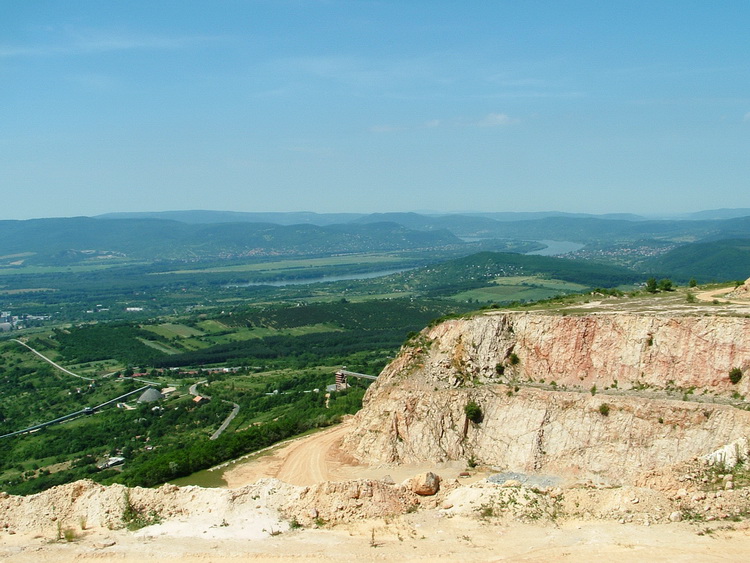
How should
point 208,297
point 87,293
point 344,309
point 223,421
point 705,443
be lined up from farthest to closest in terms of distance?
point 87,293 → point 208,297 → point 344,309 → point 223,421 → point 705,443

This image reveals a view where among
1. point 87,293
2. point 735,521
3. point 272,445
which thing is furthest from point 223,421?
point 87,293

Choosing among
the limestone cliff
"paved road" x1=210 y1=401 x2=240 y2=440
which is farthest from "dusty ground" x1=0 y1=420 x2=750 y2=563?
"paved road" x1=210 y1=401 x2=240 y2=440

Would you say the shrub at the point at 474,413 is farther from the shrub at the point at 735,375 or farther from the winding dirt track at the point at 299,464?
the shrub at the point at 735,375

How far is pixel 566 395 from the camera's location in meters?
33.3

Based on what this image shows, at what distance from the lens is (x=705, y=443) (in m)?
28.7

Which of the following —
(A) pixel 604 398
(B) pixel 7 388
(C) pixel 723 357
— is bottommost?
(B) pixel 7 388

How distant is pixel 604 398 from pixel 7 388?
77.8 meters

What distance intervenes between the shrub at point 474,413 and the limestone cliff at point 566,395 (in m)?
0.18

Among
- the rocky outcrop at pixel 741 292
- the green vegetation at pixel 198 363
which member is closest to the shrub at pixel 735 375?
the rocky outcrop at pixel 741 292

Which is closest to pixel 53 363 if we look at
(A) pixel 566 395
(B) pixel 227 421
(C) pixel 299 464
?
(B) pixel 227 421

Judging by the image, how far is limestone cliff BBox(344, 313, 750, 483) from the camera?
30.1 metres

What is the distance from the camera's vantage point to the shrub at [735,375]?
98.5 ft

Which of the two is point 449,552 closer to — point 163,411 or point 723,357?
point 723,357

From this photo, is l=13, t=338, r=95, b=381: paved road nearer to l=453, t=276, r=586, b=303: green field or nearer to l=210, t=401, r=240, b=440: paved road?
l=210, t=401, r=240, b=440: paved road
